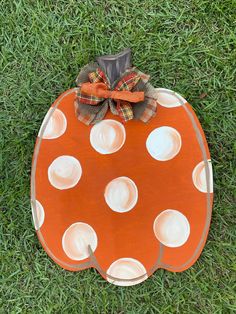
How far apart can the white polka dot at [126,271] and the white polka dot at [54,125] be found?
1.47 ft

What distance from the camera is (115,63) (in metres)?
1.31

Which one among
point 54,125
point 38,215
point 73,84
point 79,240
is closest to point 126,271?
point 79,240

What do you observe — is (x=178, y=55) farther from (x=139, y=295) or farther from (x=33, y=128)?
(x=139, y=295)

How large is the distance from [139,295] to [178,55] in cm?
79

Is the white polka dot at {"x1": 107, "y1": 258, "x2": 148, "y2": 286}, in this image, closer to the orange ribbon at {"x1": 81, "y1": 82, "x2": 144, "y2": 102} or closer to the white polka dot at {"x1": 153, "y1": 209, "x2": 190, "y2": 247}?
the white polka dot at {"x1": 153, "y1": 209, "x2": 190, "y2": 247}

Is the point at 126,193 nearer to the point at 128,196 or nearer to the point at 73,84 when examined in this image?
the point at 128,196

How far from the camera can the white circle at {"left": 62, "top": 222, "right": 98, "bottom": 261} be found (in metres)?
1.33

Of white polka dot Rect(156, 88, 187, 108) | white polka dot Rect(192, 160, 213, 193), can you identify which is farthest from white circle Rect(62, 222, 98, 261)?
white polka dot Rect(156, 88, 187, 108)

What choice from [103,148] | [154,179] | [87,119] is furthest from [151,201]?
[87,119]

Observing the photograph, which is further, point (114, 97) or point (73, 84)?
point (73, 84)

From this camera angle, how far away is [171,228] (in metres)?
1.31

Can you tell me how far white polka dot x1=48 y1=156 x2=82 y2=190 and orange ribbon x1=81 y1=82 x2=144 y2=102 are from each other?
220mm

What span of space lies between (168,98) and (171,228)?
411 mm

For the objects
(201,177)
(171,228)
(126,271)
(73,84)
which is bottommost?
(126,271)
